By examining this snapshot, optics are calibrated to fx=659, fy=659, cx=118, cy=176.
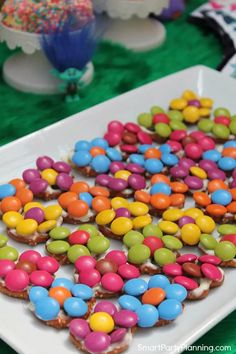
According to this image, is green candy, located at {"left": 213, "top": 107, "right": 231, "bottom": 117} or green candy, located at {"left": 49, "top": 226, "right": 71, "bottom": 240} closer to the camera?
green candy, located at {"left": 49, "top": 226, "right": 71, "bottom": 240}

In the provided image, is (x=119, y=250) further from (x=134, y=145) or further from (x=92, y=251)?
(x=134, y=145)

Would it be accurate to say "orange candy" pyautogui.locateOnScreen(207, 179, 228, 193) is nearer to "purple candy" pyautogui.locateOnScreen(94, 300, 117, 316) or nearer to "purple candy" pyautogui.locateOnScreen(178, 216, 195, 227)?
"purple candy" pyautogui.locateOnScreen(178, 216, 195, 227)

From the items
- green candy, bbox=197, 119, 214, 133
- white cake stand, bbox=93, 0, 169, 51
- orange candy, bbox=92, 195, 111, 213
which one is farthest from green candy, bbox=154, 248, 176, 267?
white cake stand, bbox=93, 0, 169, 51

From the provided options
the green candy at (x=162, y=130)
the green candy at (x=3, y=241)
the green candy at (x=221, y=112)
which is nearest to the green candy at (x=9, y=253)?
the green candy at (x=3, y=241)

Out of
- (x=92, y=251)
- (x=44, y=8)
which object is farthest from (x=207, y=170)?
(x=44, y=8)

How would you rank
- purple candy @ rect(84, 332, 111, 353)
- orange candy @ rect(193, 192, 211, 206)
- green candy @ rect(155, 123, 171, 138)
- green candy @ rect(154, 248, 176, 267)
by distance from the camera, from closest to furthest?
purple candy @ rect(84, 332, 111, 353)
green candy @ rect(154, 248, 176, 267)
orange candy @ rect(193, 192, 211, 206)
green candy @ rect(155, 123, 171, 138)

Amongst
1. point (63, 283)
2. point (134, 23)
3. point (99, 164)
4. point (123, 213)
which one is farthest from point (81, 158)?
point (134, 23)
